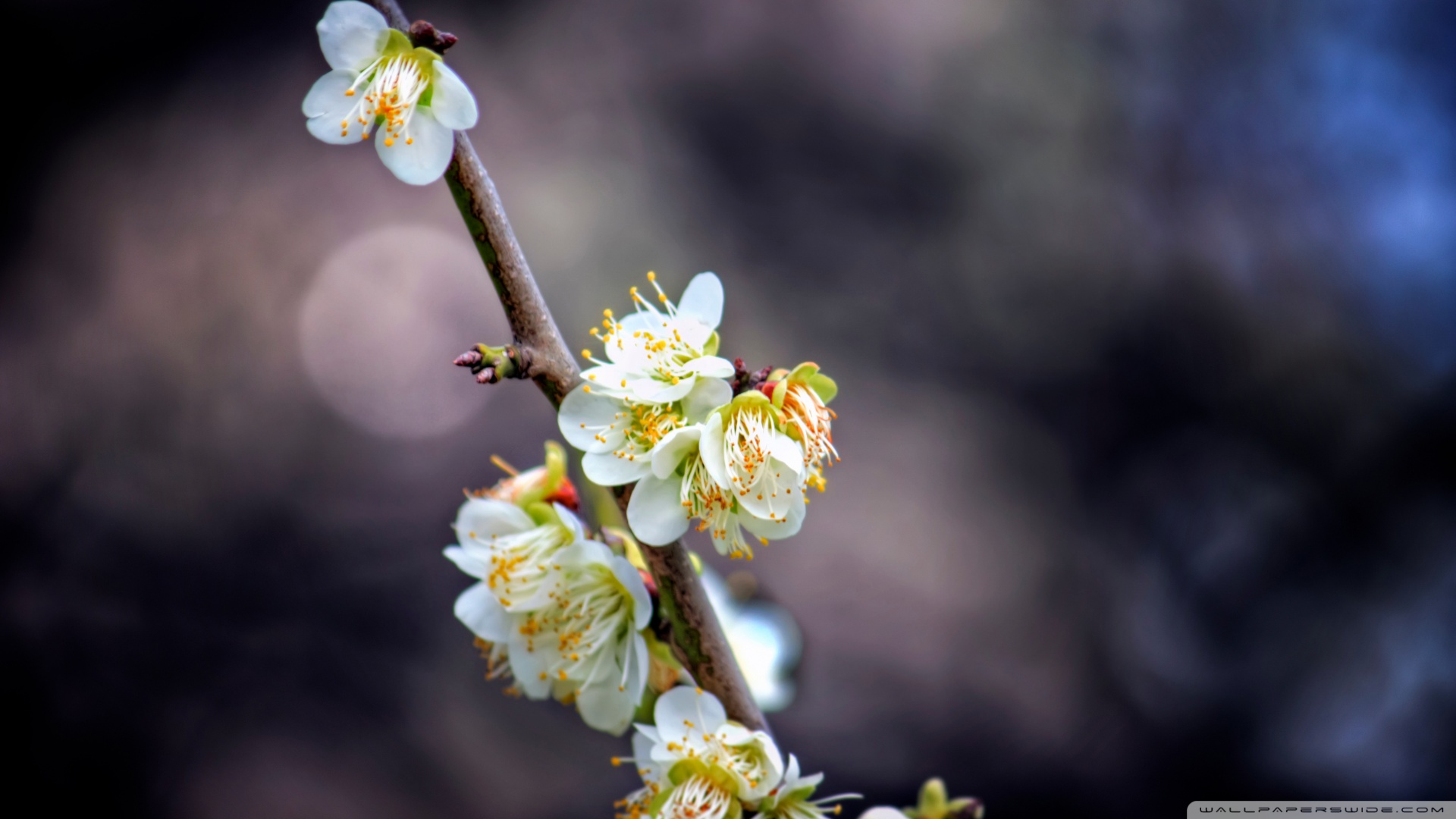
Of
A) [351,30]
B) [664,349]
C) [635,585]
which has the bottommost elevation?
[635,585]

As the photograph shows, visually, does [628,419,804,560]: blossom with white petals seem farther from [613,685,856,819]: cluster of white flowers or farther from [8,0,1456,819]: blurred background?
[8,0,1456,819]: blurred background

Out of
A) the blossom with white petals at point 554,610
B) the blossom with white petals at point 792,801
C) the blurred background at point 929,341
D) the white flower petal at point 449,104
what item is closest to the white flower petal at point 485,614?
the blossom with white petals at point 554,610

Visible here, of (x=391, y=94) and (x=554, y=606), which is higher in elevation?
(x=391, y=94)

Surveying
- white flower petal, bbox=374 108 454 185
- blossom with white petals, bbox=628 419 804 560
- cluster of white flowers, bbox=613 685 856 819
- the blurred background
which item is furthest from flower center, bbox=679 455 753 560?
the blurred background


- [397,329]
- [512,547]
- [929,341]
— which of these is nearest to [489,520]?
[512,547]

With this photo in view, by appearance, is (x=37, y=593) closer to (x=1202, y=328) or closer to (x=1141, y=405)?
(x=1141, y=405)

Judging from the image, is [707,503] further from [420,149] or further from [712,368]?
[420,149]

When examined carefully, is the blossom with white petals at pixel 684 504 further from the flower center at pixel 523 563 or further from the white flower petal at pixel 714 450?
the flower center at pixel 523 563

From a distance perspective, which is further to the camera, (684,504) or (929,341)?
(929,341)
